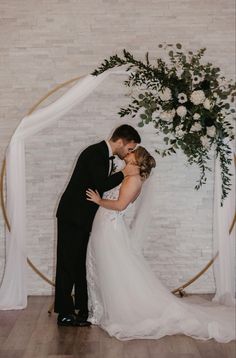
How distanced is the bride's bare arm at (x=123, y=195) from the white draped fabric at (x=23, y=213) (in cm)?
87

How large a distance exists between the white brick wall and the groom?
99 cm

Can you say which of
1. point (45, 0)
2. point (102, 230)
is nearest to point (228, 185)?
point (102, 230)

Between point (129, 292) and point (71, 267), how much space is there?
22.2 inches

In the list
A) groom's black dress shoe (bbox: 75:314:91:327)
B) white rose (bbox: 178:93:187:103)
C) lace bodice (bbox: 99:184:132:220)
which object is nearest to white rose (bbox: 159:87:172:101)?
white rose (bbox: 178:93:187:103)

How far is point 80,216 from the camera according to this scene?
4809 mm

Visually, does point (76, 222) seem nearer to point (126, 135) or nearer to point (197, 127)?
point (126, 135)

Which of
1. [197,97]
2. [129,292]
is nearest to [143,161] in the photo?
[197,97]

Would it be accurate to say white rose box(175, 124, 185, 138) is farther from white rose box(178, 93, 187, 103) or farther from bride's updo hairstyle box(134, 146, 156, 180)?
bride's updo hairstyle box(134, 146, 156, 180)

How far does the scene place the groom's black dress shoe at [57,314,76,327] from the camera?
15.2 ft

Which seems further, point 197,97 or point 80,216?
point 80,216

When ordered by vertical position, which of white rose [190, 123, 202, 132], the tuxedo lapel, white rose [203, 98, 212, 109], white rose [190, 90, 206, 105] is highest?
white rose [190, 90, 206, 105]

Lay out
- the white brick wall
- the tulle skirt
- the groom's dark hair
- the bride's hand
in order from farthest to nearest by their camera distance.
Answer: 1. the white brick wall
2. the groom's dark hair
3. the bride's hand
4. the tulle skirt

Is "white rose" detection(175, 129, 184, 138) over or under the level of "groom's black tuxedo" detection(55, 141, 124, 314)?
over

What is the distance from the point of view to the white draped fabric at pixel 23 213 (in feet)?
17.2
